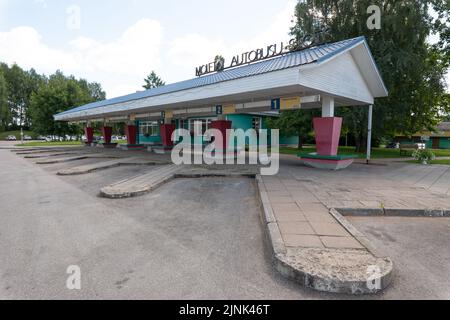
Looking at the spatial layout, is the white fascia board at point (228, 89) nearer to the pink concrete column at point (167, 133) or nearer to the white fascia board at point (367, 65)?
the pink concrete column at point (167, 133)

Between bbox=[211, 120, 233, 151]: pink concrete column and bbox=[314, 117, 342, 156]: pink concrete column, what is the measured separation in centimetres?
561

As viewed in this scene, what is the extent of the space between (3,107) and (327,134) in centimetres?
7461

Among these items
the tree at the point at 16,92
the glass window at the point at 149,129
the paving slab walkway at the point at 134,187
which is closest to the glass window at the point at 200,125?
the glass window at the point at 149,129

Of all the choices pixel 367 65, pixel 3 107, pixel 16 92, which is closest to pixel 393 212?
pixel 367 65

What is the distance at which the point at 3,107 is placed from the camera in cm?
5866

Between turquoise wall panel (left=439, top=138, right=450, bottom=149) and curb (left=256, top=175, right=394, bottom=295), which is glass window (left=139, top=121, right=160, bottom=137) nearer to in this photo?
curb (left=256, top=175, right=394, bottom=295)

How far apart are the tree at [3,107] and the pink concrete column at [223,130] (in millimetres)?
65725

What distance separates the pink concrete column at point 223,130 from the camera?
50.0ft

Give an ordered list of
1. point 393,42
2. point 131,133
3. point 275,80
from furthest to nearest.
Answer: point 131,133, point 393,42, point 275,80

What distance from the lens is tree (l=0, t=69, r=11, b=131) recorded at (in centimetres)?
5659

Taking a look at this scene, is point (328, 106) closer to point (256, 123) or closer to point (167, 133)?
point (167, 133)

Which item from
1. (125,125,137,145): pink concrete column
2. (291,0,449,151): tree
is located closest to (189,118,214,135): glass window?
(125,125,137,145): pink concrete column

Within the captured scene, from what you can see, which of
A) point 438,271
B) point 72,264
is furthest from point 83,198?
point 438,271
